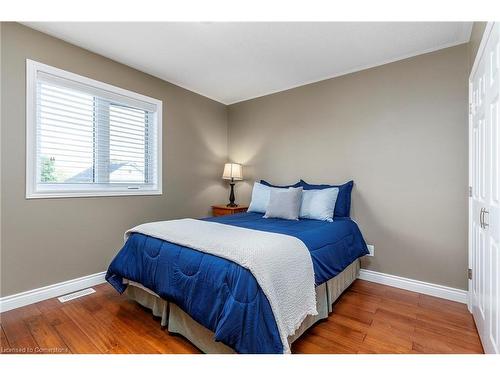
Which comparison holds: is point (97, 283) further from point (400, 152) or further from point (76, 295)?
point (400, 152)

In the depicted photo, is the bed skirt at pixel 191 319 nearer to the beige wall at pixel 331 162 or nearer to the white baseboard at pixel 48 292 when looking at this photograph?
the white baseboard at pixel 48 292

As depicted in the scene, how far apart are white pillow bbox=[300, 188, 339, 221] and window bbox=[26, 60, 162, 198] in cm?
185

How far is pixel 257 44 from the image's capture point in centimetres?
238

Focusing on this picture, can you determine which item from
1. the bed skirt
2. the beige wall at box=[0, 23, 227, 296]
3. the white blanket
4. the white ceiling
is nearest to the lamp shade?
the beige wall at box=[0, 23, 227, 296]

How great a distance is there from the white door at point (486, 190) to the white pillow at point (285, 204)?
1452 mm

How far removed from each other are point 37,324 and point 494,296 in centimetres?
298

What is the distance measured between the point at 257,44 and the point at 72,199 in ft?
7.70

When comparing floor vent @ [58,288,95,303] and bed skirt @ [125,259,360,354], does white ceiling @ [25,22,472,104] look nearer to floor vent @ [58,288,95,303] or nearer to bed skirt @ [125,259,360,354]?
bed skirt @ [125,259,360,354]

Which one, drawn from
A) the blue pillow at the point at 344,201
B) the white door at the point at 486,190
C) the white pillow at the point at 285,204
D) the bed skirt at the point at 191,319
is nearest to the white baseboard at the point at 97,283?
the white door at the point at 486,190

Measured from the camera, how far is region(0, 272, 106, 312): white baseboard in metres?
2.06

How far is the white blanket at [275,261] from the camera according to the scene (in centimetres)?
135

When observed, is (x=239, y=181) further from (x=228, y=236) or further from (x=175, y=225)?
(x=228, y=236)

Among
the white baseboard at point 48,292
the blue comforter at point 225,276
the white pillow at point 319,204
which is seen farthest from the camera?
the white pillow at point 319,204

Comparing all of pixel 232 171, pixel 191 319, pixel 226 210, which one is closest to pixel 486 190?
pixel 191 319
